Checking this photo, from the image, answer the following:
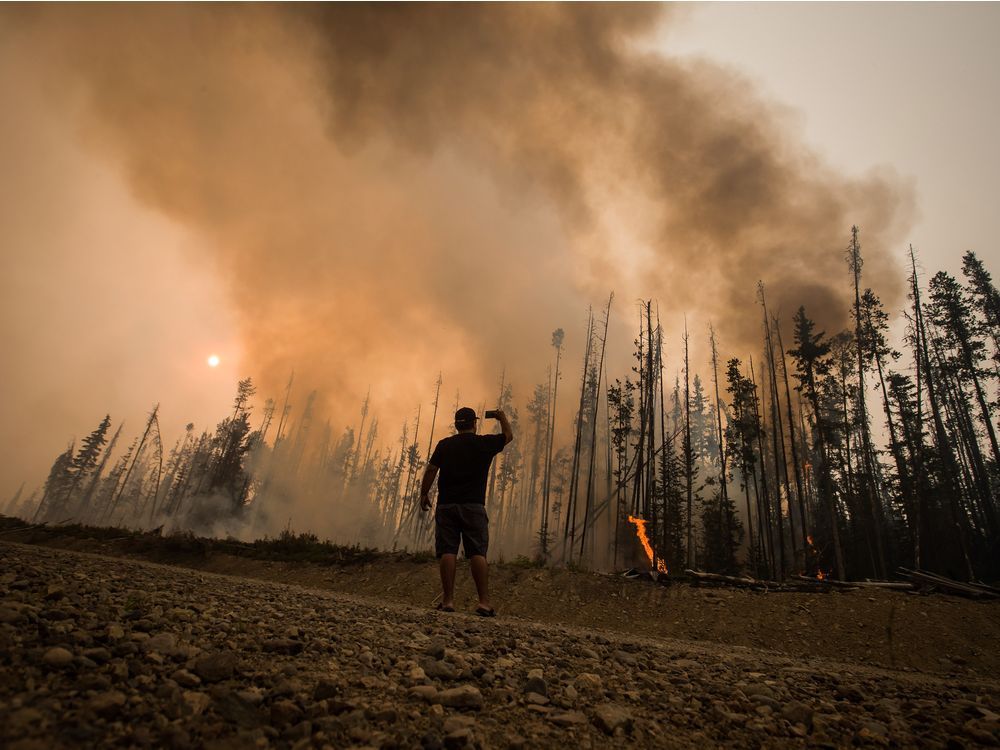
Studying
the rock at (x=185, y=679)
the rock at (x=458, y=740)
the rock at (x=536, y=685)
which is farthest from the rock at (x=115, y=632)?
the rock at (x=536, y=685)

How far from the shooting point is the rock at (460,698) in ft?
6.05

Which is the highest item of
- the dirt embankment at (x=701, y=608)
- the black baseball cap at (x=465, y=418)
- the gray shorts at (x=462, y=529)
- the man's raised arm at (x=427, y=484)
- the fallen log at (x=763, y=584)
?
the black baseball cap at (x=465, y=418)

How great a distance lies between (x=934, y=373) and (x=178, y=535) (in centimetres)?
3782

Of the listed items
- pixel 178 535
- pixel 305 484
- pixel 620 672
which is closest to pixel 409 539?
pixel 305 484

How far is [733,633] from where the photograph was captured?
25.4 feet

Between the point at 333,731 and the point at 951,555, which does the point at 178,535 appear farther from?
the point at 951,555

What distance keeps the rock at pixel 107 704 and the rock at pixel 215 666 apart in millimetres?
352

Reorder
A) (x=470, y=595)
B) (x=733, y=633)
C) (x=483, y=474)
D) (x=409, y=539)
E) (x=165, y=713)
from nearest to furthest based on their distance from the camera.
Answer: (x=165, y=713)
(x=483, y=474)
(x=733, y=633)
(x=470, y=595)
(x=409, y=539)

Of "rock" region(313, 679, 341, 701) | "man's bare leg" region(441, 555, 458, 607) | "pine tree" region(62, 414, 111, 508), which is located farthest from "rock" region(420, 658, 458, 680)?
"pine tree" region(62, 414, 111, 508)

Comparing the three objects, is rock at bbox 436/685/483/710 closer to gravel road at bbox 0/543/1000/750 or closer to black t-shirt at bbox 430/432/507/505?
gravel road at bbox 0/543/1000/750

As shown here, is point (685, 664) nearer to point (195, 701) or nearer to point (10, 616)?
point (195, 701)

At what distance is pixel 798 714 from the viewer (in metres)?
2.10

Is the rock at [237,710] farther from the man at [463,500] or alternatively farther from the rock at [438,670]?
the man at [463,500]

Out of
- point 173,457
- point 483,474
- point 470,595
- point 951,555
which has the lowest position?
point 470,595
